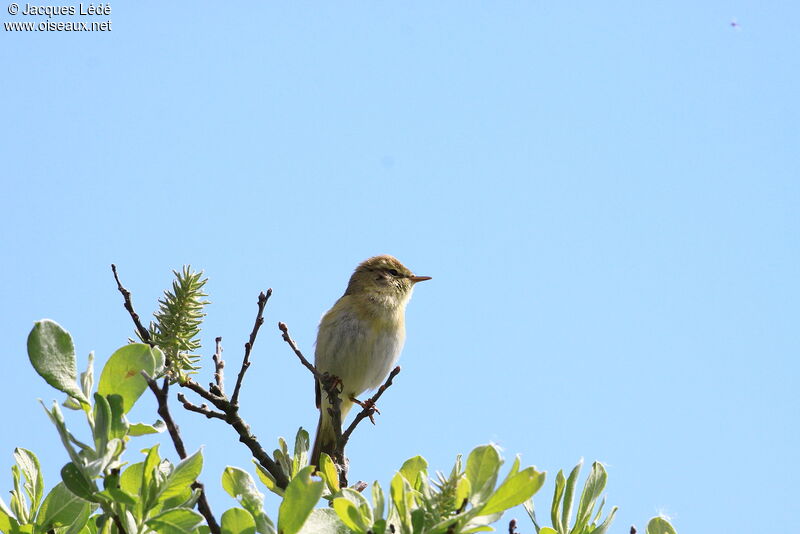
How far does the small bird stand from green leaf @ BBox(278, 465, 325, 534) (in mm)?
4917

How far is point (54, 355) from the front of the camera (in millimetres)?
1410

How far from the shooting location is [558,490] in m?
1.92

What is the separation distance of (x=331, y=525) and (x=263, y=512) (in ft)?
0.43

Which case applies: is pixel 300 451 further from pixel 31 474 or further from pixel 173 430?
pixel 173 430

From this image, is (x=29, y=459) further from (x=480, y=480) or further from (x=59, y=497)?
(x=480, y=480)

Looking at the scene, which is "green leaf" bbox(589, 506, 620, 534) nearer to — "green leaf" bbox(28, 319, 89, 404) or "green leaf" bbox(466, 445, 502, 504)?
"green leaf" bbox(466, 445, 502, 504)

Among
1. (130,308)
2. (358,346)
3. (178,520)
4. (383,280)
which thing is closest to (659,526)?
(178,520)

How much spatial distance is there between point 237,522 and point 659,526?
1042mm

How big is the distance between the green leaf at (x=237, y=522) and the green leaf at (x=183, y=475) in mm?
90

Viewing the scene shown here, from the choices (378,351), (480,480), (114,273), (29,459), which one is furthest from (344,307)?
(480,480)

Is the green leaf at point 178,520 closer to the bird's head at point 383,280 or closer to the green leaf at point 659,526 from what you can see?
the green leaf at point 659,526

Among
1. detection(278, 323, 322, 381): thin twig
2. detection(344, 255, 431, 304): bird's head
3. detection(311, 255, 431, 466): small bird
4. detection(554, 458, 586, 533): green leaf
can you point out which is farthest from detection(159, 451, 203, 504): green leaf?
detection(344, 255, 431, 304): bird's head

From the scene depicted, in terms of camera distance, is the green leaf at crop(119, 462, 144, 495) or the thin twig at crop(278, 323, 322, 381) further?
the thin twig at crop(278, 323, 322, 381)

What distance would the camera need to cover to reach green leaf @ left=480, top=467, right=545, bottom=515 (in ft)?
4.50
